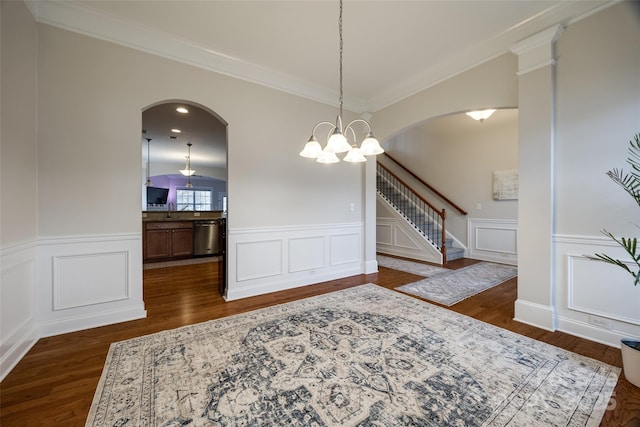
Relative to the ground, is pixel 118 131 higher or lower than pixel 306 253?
higher

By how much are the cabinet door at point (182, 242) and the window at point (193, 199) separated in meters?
7.02

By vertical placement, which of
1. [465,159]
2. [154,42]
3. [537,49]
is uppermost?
[154,42]

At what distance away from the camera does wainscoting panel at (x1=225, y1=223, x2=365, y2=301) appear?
3.51 meters

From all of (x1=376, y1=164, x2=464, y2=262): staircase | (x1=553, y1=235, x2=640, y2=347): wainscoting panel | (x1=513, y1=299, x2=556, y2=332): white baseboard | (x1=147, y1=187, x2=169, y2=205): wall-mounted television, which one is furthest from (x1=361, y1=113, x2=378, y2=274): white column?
(x1=147, y1=187, x2=169, y2=205): wall-mounted television

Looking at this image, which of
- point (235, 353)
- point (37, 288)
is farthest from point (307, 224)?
point (37, 288)

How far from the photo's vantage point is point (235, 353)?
2174mm

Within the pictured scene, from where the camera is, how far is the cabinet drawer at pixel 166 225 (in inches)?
225

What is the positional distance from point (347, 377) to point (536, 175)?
270 centimetres

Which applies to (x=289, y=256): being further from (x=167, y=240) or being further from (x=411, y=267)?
(x=167, y=240)

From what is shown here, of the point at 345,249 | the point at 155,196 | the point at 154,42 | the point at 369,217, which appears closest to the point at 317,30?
the point at 154,42

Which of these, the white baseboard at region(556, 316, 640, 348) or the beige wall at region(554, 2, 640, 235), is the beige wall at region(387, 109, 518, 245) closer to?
the beige wall at region(554, 2, 640, 235)

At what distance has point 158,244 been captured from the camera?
5801 millimetres

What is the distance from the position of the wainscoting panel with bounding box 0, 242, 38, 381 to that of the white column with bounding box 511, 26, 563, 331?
15.3ft

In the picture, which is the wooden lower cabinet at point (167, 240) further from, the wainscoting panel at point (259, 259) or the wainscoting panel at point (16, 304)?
the wainscoting panel at point (16, 304)
